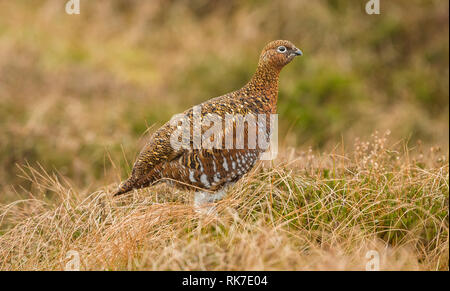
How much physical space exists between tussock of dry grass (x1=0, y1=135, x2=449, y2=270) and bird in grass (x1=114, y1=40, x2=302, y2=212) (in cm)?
19

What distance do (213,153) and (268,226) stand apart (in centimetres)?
63

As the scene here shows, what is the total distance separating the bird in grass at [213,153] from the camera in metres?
3.54

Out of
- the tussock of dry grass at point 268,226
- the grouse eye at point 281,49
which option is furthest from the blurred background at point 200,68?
the grouse eye at point 281,49

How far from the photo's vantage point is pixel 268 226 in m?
3.50

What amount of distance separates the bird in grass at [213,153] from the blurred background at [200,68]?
3714 millimetres

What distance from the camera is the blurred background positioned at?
842 cm
